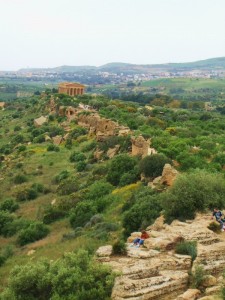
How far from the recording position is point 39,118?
266ft

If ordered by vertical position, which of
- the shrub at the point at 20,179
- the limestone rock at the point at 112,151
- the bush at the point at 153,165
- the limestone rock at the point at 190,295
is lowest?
the shrub at the point at 20,179

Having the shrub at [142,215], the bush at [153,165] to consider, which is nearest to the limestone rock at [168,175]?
the bush at [153,165]

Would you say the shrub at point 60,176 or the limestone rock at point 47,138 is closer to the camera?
the shrub at point 60,176

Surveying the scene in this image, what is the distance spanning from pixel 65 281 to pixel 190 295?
13.0 ft

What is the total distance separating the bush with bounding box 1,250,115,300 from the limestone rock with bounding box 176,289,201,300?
7.54 feet

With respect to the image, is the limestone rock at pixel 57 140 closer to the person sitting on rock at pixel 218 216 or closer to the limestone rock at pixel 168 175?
the limestone rock at pixel 168 175

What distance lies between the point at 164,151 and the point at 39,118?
155ft

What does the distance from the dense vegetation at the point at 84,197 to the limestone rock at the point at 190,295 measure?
2.34m

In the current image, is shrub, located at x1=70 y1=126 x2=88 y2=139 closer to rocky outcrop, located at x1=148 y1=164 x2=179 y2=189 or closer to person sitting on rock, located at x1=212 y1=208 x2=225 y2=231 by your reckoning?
rocky outcrop, located at x1=148 y1=164 x2=179 y2=189

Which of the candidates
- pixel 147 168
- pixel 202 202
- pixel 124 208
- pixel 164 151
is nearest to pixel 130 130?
pixel 164 151

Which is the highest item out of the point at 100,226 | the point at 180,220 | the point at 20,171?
the point at 180,220

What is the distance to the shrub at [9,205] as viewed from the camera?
38.0m

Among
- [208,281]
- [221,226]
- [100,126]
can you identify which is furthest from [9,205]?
[208,281]

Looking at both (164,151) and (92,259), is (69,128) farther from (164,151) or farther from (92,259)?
(92,259)
